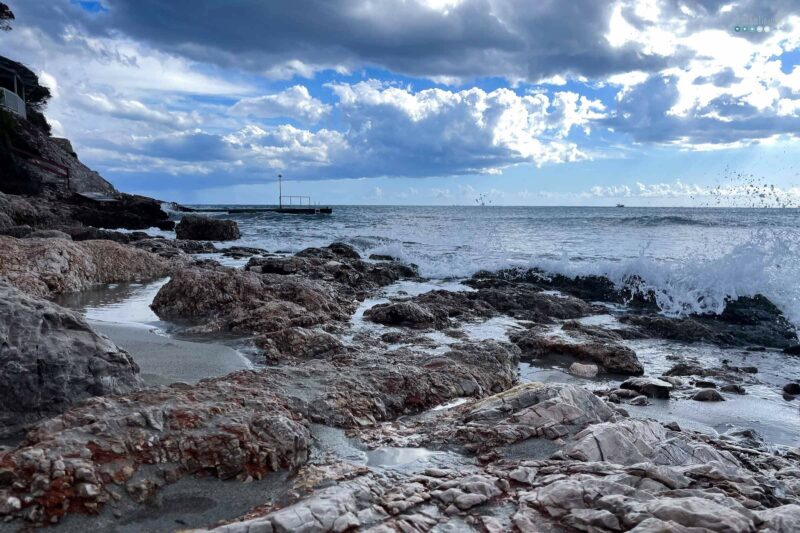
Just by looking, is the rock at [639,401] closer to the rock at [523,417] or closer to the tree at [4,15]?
the rock at [523,417]

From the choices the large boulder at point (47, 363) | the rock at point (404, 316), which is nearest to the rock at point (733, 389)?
the rock at point (404, 316)

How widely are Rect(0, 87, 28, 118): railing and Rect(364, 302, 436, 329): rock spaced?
40.0 metres

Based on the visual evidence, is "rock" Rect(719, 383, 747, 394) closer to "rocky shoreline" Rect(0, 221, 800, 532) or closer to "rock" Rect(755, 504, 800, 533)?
"rocky shoreline" Rect(0, 221, 800, 532)

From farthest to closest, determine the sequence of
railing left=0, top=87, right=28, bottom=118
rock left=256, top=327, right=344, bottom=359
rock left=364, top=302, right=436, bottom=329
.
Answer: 1. railing left=0, top=87, right=28, bottom=118
2. rock left=364, top=302, right=436, bottom=329
3. rock left=256, top=327, right=344, bottom=359

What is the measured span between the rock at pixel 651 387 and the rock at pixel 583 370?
537mm

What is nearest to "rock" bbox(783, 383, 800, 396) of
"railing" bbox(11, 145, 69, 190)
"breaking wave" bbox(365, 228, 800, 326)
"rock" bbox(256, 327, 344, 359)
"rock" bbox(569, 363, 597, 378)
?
"rock" bbox(569, 363, 597, 378)

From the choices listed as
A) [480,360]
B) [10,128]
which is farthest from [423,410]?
[10,128]

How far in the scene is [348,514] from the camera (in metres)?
2.27

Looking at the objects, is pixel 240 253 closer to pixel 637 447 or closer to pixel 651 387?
pixel 651 387

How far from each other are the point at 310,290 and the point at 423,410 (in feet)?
13.6

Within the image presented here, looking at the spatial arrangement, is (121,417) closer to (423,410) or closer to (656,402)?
(423,410)

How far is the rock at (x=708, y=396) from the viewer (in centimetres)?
518

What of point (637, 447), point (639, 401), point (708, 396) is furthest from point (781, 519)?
point (708, 396)

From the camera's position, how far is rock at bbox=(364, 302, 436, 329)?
24.6 feet
